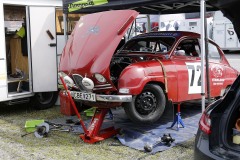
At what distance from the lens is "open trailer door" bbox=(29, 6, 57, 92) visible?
792 centimetres

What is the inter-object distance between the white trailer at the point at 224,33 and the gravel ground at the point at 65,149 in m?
14.7

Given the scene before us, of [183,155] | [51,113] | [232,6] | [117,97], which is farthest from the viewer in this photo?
[51,113]

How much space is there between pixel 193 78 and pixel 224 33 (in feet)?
44.9

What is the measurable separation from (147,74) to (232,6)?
261cm

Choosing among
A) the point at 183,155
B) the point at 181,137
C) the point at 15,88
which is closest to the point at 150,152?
the point at 183,155

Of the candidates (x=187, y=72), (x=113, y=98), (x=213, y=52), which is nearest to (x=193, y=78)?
(x=187, y=72)

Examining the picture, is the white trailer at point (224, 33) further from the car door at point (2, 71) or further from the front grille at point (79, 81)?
the front grille at point (79, 81)

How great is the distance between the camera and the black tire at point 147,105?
574 centimetres

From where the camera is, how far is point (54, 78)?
823cm

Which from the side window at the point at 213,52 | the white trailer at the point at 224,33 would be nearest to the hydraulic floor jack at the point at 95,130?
the side window at the point at 213,52

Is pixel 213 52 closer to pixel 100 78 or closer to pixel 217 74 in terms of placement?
pixel 217 74

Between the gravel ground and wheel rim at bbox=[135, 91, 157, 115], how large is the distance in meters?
0.67

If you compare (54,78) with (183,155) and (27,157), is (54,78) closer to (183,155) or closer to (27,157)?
(27,157)

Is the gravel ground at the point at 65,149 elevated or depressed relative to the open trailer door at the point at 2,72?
depressed
